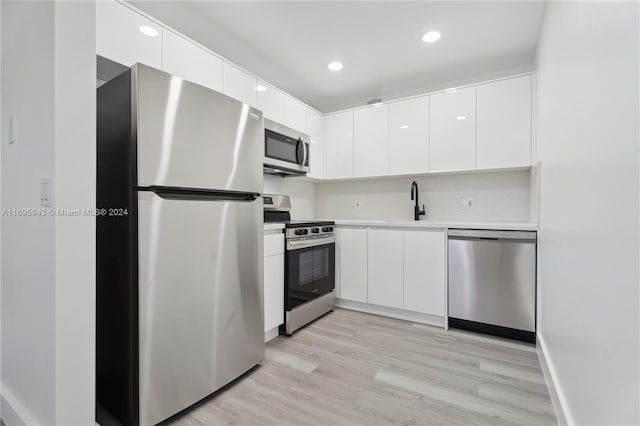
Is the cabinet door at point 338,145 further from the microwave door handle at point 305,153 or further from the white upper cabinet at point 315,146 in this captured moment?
the microwave door handle at point 305,153

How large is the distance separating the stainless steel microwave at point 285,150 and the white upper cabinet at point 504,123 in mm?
1692

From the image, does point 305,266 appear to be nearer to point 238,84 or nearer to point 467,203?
point 238,84

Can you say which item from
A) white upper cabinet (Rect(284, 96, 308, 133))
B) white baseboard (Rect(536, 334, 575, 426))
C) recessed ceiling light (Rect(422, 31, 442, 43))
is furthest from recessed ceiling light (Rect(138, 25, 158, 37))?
white baseboard (Rect(536, 334, 575, 426))

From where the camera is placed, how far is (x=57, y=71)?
3.62 ft

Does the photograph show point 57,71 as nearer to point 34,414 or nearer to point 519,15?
point 34,414

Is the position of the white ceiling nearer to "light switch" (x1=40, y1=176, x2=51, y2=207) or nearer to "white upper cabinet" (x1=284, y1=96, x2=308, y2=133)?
"white upper cabinet" (x1=284, y1=96, x2=308, y2=133)

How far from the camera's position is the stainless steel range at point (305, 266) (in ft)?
8.18

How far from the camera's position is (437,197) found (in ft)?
10.7

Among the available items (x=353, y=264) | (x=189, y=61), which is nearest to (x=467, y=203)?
(x=353, y=264)

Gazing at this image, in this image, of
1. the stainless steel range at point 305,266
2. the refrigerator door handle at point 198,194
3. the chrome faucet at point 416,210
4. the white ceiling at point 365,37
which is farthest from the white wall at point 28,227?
the chrome faucet at point 416,210

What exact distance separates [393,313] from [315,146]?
2.02 meters

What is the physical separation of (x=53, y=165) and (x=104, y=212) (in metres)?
0.49

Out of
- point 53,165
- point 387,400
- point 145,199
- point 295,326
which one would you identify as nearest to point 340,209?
point 295,326

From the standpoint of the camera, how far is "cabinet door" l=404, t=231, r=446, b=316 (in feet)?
8.77
